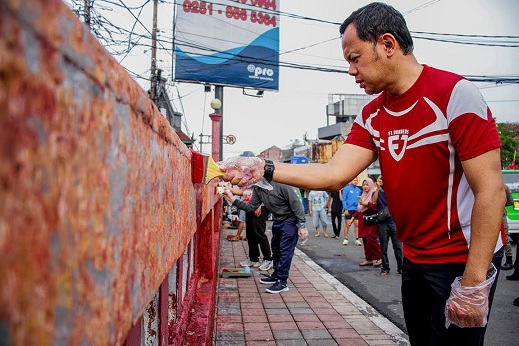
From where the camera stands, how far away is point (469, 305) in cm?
159

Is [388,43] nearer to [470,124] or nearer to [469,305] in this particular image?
[470,124]

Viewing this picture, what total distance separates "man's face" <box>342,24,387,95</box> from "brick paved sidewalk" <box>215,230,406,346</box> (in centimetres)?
244

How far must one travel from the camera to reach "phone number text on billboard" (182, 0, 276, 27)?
56.2 feet

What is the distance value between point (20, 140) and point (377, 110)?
2020 millimetres

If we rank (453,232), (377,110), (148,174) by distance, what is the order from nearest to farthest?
1. (148,174)
2. (453,232)
3. (377,110)

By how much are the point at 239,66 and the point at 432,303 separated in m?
17.0

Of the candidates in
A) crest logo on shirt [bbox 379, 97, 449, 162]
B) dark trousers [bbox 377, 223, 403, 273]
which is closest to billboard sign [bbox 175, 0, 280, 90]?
dark trousers [bbox 377, 223, 403, 273]

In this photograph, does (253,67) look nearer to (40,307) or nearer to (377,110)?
(377,110)

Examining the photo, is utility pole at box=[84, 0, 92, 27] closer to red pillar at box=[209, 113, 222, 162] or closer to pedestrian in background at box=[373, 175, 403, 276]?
red pillar at box=[209, 113, 222, 162]

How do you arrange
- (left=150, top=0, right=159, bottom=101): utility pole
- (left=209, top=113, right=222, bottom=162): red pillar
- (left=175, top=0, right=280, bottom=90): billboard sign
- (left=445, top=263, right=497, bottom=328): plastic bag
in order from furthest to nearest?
(left=150, top=0, right=159, bottom=101): utility pole → (left=175, top=0, right=280, bottom=90): billboard sign → (left=209, top=113, right=222, bottom=162): red pillar → (left=445, top=263, right=497, bottom=328): plastic bag

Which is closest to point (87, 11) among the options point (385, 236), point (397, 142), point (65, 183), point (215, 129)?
point (215, 129)

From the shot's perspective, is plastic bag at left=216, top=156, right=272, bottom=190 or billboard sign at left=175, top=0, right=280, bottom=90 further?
billboard sign at left=175, top=0, right=280, bottom=90

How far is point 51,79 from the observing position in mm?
382

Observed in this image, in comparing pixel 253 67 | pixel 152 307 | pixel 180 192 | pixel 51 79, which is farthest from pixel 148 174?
pixel 253 67
